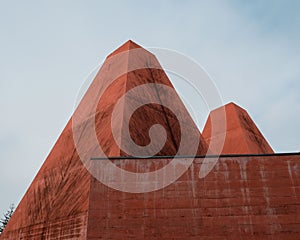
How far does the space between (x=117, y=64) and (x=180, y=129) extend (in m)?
5.40

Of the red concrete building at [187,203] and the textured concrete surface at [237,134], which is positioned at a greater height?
the textured concrete surface at [237,134]

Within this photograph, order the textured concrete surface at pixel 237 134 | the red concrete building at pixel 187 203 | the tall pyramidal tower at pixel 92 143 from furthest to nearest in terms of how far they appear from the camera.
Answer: the textured concrete surface at pixel 237 134, the tall pyramidal tower at pixel 92 143, the red concrete building at pixel 187 203

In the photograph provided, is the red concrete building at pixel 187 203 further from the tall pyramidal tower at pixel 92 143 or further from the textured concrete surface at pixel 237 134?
the textured concrete surface at pixel 237 134

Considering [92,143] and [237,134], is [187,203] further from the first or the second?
[237,134]

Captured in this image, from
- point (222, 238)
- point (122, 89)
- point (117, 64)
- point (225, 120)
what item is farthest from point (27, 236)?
point (225, 120)

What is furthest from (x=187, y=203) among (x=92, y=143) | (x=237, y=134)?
(x=237, y=134)

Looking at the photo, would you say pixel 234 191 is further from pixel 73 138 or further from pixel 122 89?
pixel 73 138

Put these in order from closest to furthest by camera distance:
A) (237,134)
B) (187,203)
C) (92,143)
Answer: (187,203) < (92,143) < (237,134)

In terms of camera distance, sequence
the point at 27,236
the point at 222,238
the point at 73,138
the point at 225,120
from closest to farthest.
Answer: the point at 222,238
the point at 27,236
the point at 73,138
the point at 225,120

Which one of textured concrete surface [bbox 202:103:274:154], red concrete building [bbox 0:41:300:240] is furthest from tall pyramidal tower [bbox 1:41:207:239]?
textured concrete surface [bbox 202:103:274:154]

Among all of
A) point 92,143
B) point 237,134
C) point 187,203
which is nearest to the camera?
point 187,203

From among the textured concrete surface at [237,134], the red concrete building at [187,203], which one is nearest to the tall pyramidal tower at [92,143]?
the red concrete building at [187,203]

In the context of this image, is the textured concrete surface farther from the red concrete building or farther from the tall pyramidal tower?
the red concrete building

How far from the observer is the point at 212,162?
10.4 m
